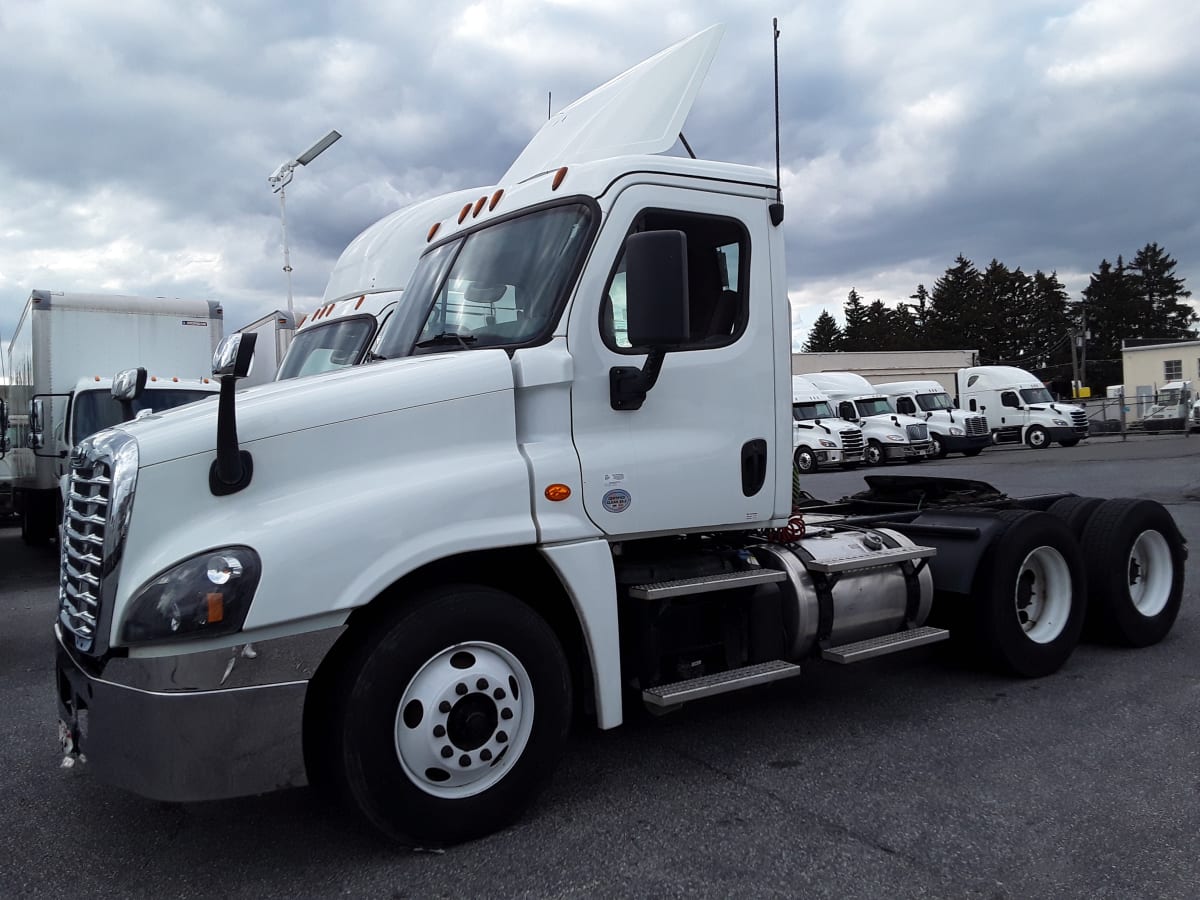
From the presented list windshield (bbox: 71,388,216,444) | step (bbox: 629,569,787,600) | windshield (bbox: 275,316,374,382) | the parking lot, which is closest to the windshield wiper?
step (bbox: 629,569,787,600)

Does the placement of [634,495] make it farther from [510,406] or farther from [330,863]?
[330,863]

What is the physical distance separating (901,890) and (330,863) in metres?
2.01

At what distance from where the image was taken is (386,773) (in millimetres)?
3332

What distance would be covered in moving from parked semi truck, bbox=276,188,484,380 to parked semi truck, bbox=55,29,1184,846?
4.21 metres

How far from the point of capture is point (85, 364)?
12609mm

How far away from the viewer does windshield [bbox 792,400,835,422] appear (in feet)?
92.7

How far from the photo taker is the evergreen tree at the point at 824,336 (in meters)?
111

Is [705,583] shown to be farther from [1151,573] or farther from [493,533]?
[1151,573]

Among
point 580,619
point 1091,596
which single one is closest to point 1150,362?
point 1091,596

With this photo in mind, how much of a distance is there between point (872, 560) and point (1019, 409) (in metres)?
33.7

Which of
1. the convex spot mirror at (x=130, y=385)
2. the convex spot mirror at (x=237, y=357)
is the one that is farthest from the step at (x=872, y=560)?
the convex spot mirror at (x=130, y=385)

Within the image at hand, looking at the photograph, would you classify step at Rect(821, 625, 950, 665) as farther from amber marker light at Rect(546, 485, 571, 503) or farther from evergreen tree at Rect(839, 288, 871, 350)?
evergreen tree at Rect(839, 288, 871, 350)

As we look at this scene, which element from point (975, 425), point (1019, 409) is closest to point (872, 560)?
point (975, 425)

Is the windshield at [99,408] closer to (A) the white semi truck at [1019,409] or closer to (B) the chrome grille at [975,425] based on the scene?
(B) the chrome grille at [975,425]
